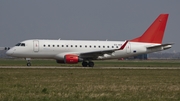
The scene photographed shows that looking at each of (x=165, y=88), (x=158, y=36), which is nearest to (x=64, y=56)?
(x=158, y=36)

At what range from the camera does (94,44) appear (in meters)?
54.6

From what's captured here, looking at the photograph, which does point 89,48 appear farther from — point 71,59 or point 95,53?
point 71,59

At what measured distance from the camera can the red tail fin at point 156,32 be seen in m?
56.4

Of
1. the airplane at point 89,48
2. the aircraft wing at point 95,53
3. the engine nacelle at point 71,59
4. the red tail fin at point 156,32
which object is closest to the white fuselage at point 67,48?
the airplane at point 89,48

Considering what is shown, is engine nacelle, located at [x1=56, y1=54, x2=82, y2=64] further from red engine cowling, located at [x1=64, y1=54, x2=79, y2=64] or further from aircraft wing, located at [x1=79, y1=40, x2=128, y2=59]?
aircraft wing, located at [x1=79, y1=40, x2=128, y2=59]

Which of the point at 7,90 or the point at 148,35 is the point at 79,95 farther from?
the point at 148,35

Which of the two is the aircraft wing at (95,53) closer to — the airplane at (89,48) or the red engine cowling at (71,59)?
the airplane at (89,48)

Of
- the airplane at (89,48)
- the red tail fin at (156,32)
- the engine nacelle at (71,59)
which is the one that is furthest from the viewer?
the red tail fin at (156,32)

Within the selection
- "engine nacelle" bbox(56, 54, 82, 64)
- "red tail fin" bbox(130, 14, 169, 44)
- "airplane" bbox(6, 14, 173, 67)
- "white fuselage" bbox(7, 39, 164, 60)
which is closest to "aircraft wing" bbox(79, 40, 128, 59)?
"airplane" bbox(6, 14, 173, 67)

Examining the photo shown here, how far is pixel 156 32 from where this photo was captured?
56594 millimetres

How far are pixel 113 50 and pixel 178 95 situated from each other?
1293 inches

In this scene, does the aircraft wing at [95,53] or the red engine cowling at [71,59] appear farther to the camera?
the aircraft wing at [95,53]

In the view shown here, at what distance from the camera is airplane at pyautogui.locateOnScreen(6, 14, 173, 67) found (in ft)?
170

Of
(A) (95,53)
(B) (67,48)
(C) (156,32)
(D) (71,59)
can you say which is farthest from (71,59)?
(C) (156,32)
